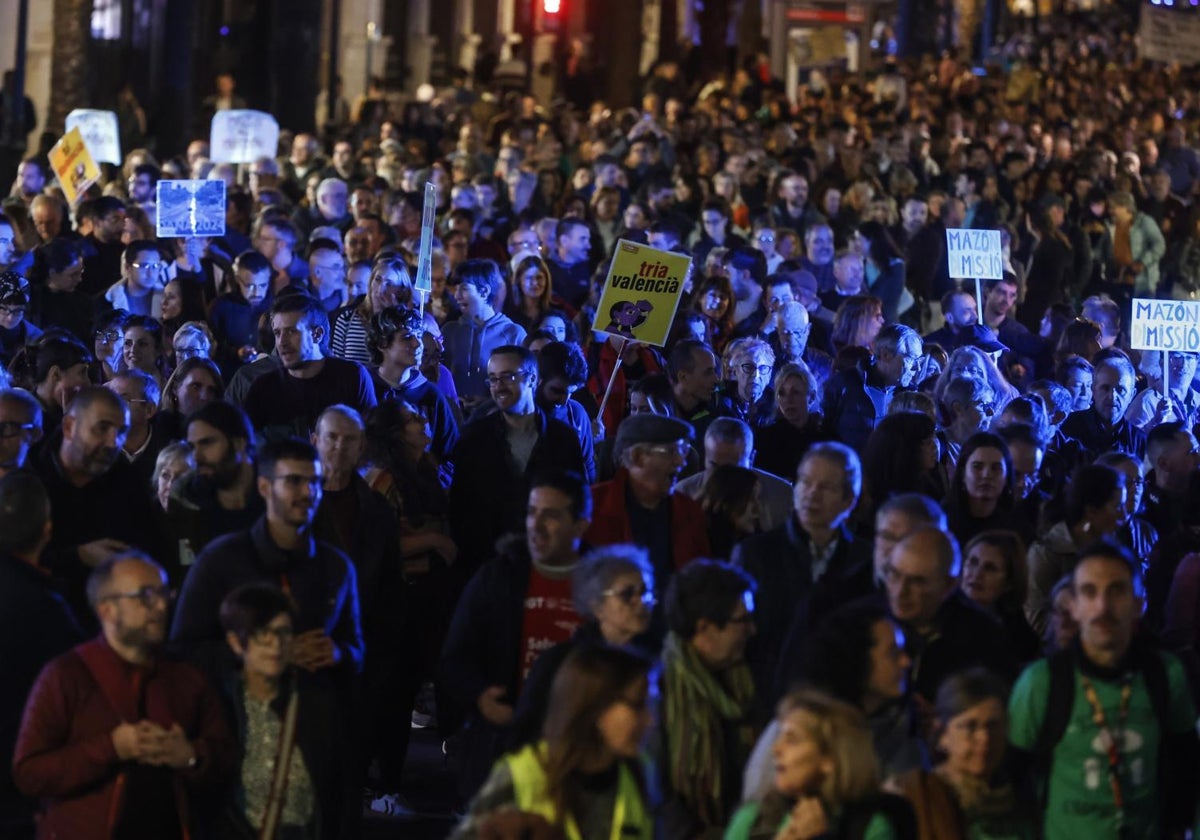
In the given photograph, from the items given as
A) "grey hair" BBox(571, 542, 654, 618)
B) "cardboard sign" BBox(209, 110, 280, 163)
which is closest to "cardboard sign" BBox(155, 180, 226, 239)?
"cardboard sign" BBox(209, 110, 280, 163)

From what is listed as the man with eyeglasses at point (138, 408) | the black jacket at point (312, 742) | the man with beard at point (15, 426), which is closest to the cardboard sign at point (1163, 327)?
the man with eyeglasses at point (138, 408)

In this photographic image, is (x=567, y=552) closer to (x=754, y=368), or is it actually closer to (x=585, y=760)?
(x=585, y=760)

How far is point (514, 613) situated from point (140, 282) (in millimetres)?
7311

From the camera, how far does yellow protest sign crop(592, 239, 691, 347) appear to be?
13.4 meters

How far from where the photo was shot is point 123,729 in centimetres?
686

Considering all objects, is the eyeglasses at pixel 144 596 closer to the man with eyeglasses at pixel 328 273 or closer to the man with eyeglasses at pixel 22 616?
the man with eyeglasses at pixel 22 616

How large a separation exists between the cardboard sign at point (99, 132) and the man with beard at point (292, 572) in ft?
47.1

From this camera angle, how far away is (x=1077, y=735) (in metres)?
7.16

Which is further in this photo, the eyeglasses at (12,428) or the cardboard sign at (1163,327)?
the cardboard sign at (1163,327)

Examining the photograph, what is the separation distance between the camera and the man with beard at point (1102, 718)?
7164 mm

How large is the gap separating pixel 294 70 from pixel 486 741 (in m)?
26.5

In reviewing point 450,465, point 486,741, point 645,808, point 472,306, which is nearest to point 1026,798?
point 645,808

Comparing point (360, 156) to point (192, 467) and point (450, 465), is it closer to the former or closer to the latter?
point (450, 465)

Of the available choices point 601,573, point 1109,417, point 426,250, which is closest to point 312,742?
point 601,573
